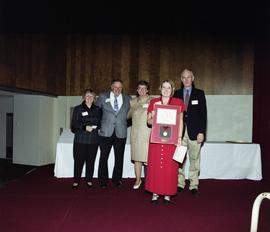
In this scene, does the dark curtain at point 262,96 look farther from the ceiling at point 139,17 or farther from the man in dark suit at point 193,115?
the man in dark suit at point 193,115

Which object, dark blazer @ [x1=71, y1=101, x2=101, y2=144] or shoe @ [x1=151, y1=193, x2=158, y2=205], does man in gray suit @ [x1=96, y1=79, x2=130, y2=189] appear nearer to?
dark blazer @ [x1=71, y1=101, x2=101, y2=144]

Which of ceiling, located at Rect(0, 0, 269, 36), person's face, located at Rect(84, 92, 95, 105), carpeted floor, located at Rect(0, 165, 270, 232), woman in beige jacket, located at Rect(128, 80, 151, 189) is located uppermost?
ceiling, located at Rect(0, 0, 269, 36)

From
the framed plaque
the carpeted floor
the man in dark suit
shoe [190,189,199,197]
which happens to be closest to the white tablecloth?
the carpeted floor

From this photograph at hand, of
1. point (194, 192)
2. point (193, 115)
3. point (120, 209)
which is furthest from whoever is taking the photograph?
point (194, 192)

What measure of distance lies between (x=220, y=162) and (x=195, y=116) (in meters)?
1.23

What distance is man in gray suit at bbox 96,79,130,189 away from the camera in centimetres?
349

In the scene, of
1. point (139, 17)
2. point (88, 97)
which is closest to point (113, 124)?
point (88, 97)

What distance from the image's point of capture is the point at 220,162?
4.12 metres

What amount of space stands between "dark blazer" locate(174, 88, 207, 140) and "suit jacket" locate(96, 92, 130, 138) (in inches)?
29.9

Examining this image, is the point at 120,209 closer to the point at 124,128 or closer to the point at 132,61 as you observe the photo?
the point at 124,128

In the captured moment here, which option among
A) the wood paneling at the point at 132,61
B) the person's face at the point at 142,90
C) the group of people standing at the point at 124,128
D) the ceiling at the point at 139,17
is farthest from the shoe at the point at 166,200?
the ceiling at the point at 139,17

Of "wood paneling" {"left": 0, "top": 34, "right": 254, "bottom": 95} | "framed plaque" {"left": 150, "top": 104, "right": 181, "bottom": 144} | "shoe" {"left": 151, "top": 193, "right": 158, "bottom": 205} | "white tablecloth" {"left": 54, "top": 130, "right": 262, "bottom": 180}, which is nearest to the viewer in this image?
"framed plaque" {"left": 150, "top": 104, "right": 181, "bottom": 144}

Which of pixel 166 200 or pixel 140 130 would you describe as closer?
pixel 166 200

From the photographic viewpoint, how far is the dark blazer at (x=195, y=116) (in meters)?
3.22
